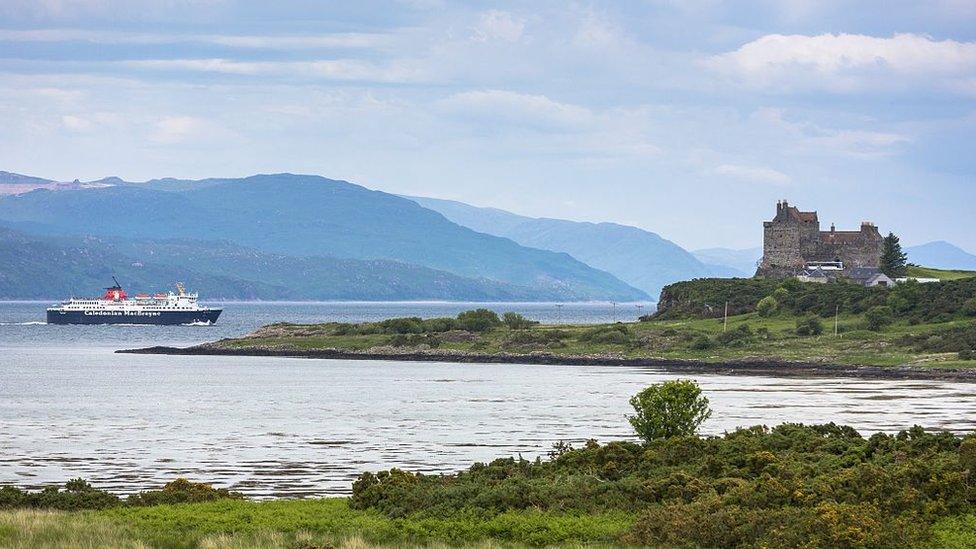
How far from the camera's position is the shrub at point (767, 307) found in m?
161

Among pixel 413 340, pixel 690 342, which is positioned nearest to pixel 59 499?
pixel 690 342

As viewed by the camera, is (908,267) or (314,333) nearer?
(314,333)

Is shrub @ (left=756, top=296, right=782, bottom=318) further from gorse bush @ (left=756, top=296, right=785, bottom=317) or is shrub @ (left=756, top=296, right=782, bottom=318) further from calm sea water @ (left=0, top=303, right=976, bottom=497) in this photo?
calm sea water @ (left=0, top=303, right=976, bottom=497)

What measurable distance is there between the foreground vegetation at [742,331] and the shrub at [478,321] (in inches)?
6.7

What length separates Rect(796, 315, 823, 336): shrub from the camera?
142625 mm

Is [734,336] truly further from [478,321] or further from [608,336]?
[478,321]

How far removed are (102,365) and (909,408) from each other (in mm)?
83666

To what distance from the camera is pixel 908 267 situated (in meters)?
198

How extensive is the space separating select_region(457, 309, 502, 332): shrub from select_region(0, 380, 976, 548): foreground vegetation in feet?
421

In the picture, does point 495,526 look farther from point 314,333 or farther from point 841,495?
point 314,333

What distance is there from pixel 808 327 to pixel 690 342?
1144 cm

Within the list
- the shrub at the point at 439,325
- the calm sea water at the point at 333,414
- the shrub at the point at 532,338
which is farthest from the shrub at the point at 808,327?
the shrub at the point at 439,325

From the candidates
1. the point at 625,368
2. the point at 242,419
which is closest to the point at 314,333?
the point at 625,368

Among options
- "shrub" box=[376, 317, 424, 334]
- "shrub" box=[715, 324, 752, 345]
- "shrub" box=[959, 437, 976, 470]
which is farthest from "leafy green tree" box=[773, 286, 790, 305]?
"shrub" box=[959, 437, 976, 470]
